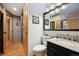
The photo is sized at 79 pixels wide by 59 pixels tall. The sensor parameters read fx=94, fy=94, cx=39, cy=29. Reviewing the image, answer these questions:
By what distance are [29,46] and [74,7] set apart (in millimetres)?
1085

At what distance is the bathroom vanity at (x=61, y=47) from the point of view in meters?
1.43

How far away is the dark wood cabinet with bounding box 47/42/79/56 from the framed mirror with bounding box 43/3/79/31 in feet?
1.06

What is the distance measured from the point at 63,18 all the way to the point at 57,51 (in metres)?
0.61

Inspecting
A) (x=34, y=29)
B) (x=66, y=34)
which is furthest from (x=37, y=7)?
(x=66, y=34)

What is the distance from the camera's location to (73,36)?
165 centimetres

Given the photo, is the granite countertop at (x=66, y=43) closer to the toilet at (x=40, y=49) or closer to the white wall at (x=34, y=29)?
the toilet at (x=40, y=49)

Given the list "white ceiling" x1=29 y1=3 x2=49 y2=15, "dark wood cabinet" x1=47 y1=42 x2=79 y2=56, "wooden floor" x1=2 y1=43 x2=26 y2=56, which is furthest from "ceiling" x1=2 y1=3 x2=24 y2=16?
"dark wood cabinet" x1=47 y1=42 x2=79 y2=56

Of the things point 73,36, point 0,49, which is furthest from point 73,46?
point 0,49

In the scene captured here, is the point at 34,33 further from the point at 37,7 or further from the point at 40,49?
the point at 37,7

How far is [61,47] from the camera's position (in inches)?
62.1

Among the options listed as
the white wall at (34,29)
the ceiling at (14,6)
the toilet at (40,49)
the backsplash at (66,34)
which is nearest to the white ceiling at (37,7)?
the white wall at (34,29)

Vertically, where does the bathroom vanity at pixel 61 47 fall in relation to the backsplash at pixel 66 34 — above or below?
below

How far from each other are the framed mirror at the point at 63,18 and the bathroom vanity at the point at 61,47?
0.23 metres

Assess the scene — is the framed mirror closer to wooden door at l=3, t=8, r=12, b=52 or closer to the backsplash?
the backsplash
